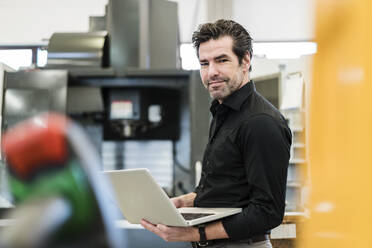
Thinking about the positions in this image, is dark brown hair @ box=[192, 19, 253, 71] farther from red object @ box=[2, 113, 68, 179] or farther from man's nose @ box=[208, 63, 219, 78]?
red object @ box=[2, 113, 68, 179]

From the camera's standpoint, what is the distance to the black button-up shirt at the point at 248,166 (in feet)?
3.95

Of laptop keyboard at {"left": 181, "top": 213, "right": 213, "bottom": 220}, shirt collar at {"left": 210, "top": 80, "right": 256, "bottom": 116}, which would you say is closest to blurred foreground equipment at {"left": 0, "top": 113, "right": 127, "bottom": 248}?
laptop keyboard at {"left": 181, "top": 213, "right": 213, "bottom": 220}

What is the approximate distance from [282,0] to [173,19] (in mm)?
4728

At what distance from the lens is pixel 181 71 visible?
233 centimetres

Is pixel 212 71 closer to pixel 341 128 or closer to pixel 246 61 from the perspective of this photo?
pixel 246 61

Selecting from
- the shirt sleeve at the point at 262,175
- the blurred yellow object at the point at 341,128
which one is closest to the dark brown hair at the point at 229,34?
the shirt sleeve at the point at 262,175

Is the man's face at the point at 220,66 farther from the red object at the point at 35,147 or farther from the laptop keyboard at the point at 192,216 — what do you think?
the red object at the point at 35,147

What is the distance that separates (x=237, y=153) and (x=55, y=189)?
1.07 m

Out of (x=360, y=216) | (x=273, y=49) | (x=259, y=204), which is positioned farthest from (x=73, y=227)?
(x=273, y=49)

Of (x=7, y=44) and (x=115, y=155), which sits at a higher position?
(x=7, y=44)

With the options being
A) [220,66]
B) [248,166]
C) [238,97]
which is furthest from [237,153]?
[220,66]

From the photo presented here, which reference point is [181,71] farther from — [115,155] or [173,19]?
[115,155]

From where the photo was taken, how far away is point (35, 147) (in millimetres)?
227

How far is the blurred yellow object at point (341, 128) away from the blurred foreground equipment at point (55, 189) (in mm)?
140
